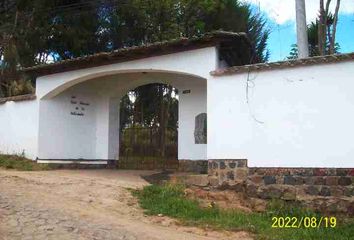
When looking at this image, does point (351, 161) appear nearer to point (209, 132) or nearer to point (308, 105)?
point (308, 105)

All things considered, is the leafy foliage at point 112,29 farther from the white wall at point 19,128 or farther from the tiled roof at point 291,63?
the tiled roof at point 291,63

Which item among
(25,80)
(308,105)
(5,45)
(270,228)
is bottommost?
(270,228)

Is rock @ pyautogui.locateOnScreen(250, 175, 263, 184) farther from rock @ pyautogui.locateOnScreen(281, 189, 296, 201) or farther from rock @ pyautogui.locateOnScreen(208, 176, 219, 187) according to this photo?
rock @ pyautogui.locateOnScreen(208, 176, 219, 187)

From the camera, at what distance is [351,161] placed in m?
9.36

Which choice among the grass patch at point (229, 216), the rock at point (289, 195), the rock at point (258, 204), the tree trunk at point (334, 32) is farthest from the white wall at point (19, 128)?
the tree trunk at point (334, 32)

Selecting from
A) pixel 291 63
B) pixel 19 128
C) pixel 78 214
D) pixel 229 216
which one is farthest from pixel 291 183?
pixel 19 128

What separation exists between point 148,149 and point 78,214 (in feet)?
26.4

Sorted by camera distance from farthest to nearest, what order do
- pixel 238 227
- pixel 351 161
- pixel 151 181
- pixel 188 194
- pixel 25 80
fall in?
pixel 25 80 < pixel 151 181 < pixel 188 194 < pixel 351 161 < pixel 238 227

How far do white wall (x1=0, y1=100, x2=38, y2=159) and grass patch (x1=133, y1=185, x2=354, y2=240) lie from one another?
5565 mm

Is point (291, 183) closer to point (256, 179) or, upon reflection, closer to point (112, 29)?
point (256, 179)

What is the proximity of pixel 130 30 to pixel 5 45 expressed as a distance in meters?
5.39

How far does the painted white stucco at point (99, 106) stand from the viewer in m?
13.9

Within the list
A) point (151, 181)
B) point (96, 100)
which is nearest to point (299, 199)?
point (151, 181)

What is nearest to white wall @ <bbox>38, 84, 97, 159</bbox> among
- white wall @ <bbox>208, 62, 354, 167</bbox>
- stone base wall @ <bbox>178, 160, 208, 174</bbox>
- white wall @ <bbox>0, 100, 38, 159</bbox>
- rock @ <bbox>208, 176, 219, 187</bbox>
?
white wall @ <bbox>0, 100, 38, 159</bbox>
